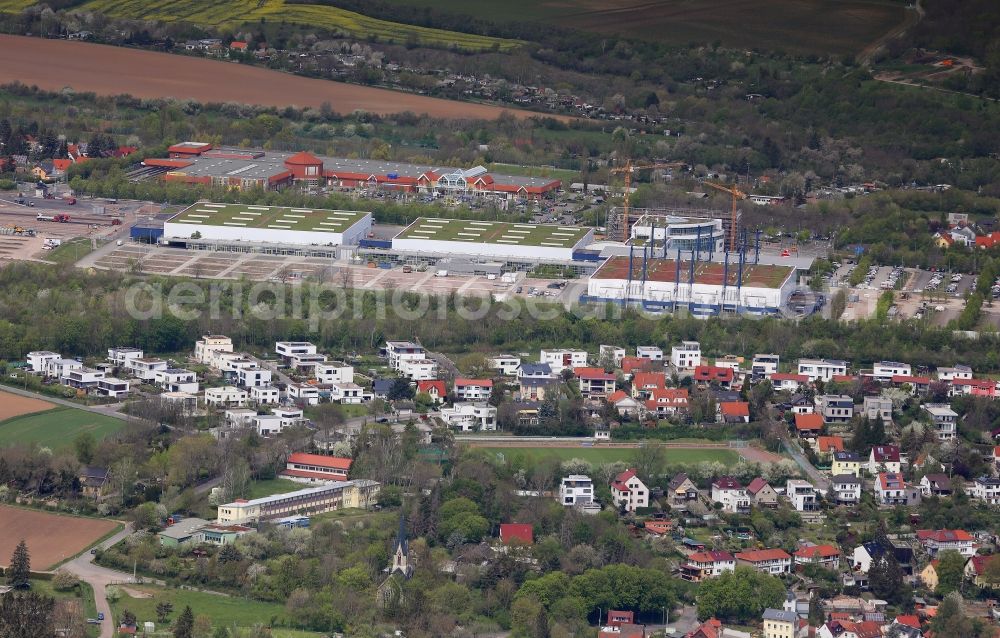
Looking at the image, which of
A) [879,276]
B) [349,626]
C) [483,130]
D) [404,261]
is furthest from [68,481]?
[483,130]

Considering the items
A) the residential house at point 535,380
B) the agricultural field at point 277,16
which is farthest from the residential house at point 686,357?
the agricultural field at point 277,16

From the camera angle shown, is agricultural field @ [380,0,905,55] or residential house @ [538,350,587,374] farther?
agricultural field @ [380,0,905,55]

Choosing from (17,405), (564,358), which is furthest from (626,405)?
(17,405)

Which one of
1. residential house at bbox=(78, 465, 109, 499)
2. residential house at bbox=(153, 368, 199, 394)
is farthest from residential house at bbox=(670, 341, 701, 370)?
residential house at bbox=(78, 465, 109, 499)

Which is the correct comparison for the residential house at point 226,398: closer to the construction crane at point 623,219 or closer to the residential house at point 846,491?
the residential house at point 846,491

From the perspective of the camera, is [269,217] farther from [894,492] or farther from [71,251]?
[894,492]

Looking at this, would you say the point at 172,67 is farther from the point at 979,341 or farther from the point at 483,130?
Result: the point at 979,341

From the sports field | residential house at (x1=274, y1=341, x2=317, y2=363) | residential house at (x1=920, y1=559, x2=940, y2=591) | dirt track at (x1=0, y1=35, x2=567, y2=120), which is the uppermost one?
dirt track at (x1=0, y1=35, x2=567, y2=120)

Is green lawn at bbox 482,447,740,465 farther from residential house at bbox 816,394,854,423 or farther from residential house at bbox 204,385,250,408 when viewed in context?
residential house at bbox 204,385,250,408
